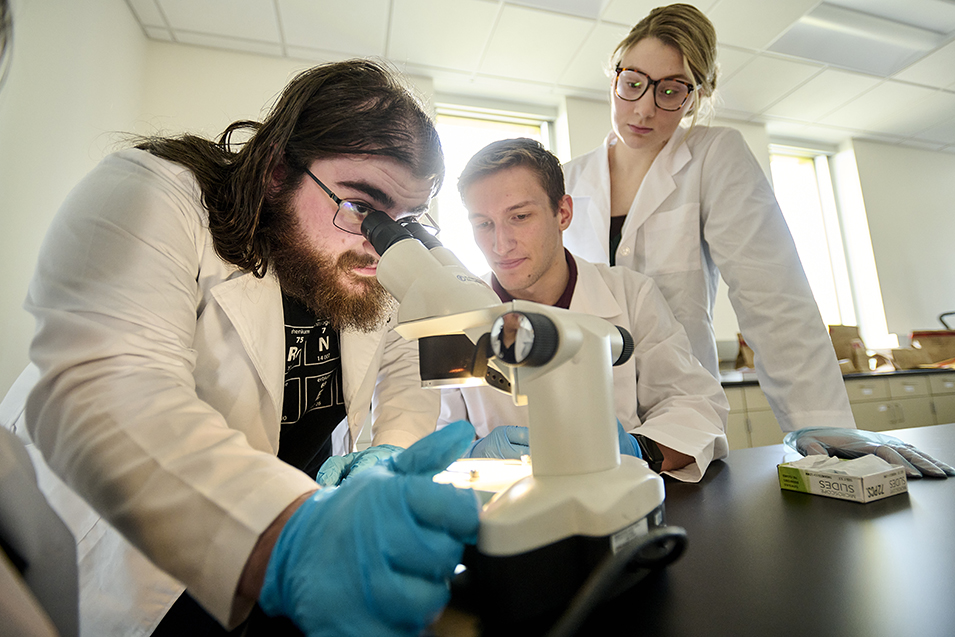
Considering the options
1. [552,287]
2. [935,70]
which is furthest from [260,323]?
[935,70]

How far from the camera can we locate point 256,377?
838mm

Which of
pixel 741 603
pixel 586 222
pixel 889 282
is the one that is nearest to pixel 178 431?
pixel 741 603

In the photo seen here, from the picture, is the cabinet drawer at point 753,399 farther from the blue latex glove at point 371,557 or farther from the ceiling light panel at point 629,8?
the blue latex glove at point 371,557

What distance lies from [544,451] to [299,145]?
0.84 metres

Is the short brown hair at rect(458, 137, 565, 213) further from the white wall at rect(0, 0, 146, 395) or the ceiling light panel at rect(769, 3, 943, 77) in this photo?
the ceiling light panel at rect(769, 3, 943, 77)

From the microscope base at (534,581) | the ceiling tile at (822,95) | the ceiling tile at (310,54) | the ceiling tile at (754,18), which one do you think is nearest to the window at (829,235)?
the ceiling tile at (822,95)

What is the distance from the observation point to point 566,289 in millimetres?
1427

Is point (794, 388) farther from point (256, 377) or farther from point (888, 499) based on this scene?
point (256, 377)

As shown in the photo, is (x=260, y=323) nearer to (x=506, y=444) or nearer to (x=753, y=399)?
(x=506, y=444)

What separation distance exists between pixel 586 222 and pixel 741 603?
155 centimetres

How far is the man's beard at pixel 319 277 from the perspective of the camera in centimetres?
96

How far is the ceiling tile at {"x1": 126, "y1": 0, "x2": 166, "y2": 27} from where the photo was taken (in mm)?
2527

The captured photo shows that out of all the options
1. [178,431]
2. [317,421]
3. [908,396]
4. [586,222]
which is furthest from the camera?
[908,396]

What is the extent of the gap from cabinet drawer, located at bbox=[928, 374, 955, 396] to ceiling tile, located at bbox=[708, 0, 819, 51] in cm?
275
